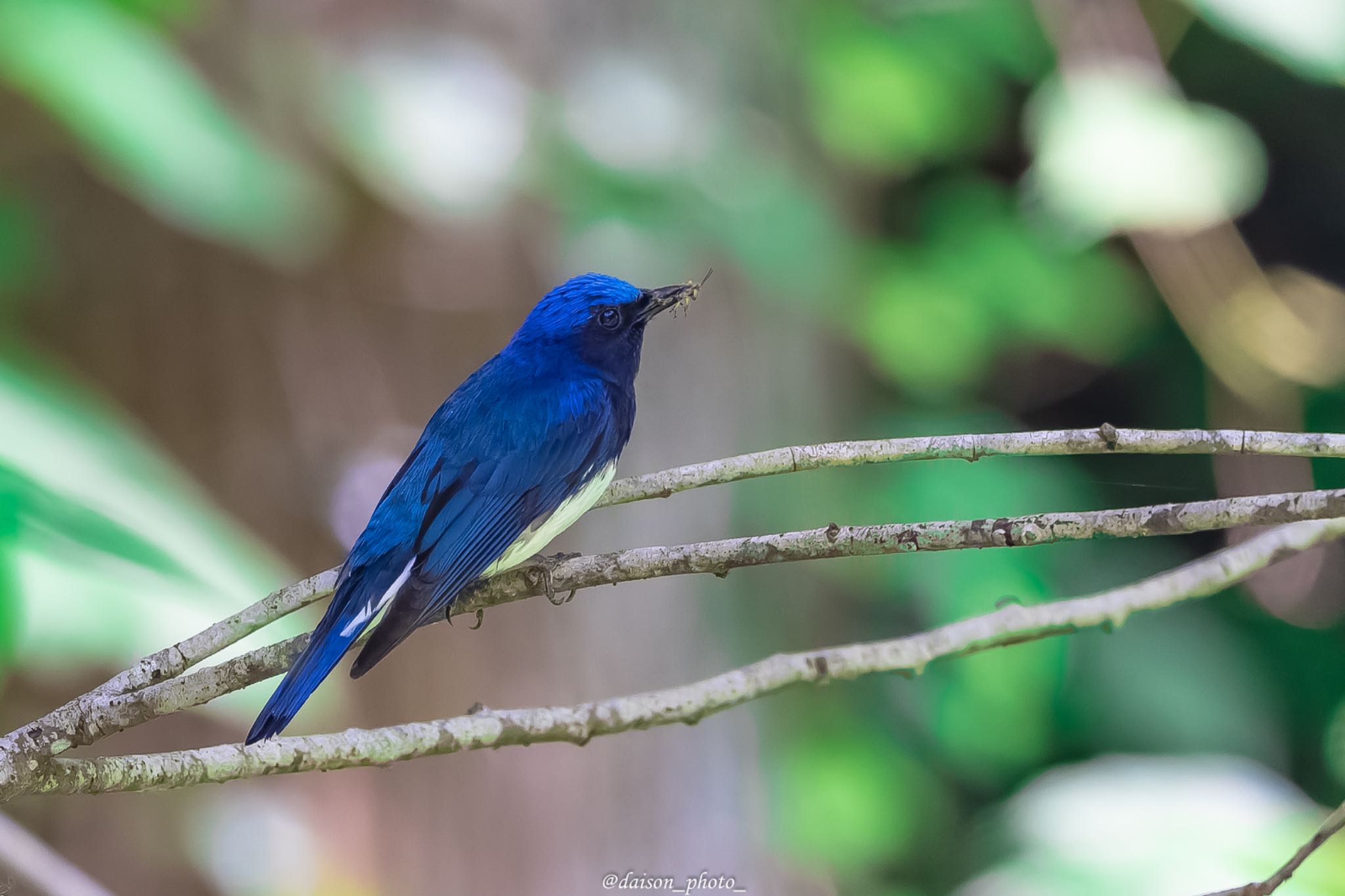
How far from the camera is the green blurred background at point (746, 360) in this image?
221cm

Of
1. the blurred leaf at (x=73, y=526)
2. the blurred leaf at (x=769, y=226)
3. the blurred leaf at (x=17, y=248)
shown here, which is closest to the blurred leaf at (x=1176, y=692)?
the blurred leaf at (x=769, y=226)

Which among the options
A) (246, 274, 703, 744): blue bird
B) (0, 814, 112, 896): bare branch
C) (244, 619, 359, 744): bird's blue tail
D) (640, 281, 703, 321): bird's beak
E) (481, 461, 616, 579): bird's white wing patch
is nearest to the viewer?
(0, 814, 112, 896): bare branch

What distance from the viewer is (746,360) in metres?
2.72

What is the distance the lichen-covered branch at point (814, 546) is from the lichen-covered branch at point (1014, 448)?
0.16 ft

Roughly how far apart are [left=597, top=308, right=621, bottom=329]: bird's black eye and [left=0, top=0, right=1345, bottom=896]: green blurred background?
1.50 ft

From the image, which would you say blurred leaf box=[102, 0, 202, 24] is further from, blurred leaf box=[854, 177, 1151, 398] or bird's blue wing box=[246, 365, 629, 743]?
blurred leaf box=[854, 177, 1151, 398]

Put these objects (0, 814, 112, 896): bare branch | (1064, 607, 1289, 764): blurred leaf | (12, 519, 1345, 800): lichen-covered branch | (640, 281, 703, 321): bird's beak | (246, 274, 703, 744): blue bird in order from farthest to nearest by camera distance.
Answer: (1064, 607, 1289, 764): blurred leaf < (640, 281, 703, 321): bird's beak < (246, 274, 703, 744): blue bird < (0, 814, 112, 896): bare branch < (12, 519, 1345, 800): lichen-covered branch

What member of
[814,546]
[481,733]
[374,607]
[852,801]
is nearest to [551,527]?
[374,607]

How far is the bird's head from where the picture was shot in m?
1.83

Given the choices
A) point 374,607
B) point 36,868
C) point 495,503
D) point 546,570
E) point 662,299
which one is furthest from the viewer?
point 662,299

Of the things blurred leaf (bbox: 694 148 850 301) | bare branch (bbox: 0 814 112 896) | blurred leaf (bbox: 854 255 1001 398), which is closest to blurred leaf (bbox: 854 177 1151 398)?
blurred leaf (bbox: 854 255 1001 398)

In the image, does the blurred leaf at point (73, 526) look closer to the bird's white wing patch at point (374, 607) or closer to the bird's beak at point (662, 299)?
the bird's white wing patch at point (374, 607)

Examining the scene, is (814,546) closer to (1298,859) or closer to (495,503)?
(1298,859)

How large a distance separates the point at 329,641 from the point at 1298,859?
2.96ft
